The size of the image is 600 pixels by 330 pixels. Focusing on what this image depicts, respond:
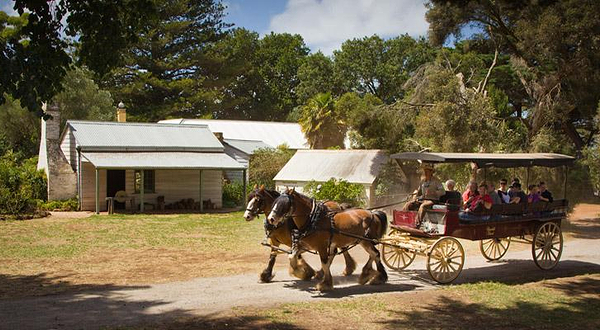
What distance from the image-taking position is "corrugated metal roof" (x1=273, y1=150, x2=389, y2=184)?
26781 millimetres

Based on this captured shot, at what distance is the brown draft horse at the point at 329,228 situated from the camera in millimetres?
10562

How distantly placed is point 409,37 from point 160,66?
26.2m

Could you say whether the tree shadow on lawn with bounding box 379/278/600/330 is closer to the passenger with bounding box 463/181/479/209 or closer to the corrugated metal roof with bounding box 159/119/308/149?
the passenger with bounding box 463/181/479/209

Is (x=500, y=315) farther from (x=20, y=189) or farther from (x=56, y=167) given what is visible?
(x=56, y=167)

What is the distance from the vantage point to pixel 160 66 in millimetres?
52562

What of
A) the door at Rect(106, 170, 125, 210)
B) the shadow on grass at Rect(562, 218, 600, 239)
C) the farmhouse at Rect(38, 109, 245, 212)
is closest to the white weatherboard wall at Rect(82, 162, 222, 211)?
the farmhouse at Rect(38, 109, 245, 212)

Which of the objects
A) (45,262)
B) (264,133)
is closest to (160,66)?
(264,133)

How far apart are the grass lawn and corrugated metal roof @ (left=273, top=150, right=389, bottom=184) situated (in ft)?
20.4

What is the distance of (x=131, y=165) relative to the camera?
85.1 feet

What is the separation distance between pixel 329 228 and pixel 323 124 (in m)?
29.9

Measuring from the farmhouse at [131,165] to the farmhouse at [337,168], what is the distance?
9.50 feet

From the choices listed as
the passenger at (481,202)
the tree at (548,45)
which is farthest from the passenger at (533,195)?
the tree at (548,45)

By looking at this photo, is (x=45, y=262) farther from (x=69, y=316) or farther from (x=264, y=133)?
(x=264, y=133)

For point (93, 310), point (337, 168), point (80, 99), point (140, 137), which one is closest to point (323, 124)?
point (337, 168)
